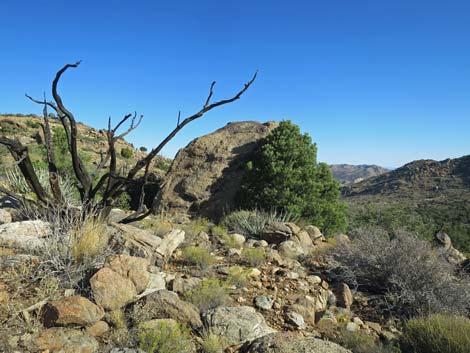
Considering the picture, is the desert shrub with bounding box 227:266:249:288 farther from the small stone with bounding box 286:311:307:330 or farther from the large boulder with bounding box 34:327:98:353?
the large boulder with bounding box 34:327:98:353

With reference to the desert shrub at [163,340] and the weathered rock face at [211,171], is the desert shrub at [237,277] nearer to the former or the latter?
the desert shrub at [163,340]

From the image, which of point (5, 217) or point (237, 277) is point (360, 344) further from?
point (5, 217)

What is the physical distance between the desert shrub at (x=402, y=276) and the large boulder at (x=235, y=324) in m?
1.95

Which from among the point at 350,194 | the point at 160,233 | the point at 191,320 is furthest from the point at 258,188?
the point at 350,194

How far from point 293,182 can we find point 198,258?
19.5ft

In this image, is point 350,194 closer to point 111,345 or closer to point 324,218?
point 324,218

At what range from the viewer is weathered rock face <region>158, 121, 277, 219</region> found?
1159cm

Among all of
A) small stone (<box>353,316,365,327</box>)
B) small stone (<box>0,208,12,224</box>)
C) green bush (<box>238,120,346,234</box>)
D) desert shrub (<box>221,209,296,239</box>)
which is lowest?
small stone (<box>353,316,365,327</box>)

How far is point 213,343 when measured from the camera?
9.09ft

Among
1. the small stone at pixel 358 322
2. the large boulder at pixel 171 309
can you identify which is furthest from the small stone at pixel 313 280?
the large boulder at pixel 171 309

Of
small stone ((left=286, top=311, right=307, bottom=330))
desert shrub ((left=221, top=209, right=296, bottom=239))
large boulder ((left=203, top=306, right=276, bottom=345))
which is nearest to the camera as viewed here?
large boulder ((left=203, top=306, right=276, bottom=345))

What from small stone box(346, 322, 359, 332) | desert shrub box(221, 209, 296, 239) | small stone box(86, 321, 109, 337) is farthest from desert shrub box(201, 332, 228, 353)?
desert shrub box(221, 209, 296, 239)

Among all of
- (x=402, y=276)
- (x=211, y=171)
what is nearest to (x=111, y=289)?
(x=402, y=276)

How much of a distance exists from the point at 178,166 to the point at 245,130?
3025 mm
